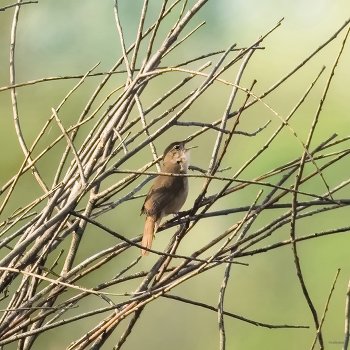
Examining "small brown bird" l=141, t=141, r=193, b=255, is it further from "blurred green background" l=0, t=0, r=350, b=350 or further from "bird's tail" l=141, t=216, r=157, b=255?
"blurred green background" l=0, t=0, r=350, b=350

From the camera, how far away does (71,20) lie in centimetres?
240

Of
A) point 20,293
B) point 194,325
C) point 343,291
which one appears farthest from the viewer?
point 194,325

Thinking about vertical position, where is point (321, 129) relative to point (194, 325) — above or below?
above

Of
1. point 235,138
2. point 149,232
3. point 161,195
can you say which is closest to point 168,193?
point 161,195

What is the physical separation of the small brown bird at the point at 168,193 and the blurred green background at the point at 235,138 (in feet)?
1.06

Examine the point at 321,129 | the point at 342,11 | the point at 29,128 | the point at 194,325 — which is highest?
the point at 342,11

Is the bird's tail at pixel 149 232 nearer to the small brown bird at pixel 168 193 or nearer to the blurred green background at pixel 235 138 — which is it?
the small brown bird at pixel 168 193

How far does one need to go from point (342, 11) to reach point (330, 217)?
89cm

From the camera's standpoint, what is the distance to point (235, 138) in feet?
7.35

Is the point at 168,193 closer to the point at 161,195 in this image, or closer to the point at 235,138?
the point at 161,195

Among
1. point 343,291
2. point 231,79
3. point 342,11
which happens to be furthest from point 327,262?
point 342,11

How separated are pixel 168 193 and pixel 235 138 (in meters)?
0.56

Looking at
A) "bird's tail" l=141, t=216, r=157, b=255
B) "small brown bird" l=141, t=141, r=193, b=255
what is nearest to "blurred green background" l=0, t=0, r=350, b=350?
"small brown bird" l=141, t=141, r=193, b=255

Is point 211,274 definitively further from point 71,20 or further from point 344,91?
point 71,20
